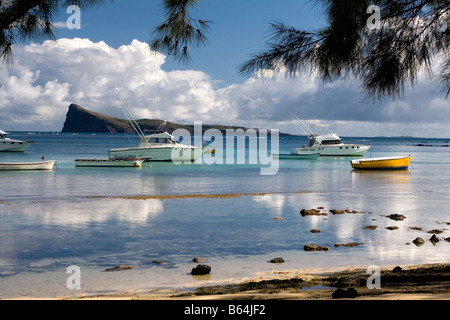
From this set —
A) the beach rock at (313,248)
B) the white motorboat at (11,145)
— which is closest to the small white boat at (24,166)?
the beach rock at (313,248)

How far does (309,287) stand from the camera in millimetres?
8031

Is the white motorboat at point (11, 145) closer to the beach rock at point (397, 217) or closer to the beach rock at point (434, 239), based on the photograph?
the beach rock at point (397, 217)

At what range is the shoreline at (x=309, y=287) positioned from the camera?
272 inches

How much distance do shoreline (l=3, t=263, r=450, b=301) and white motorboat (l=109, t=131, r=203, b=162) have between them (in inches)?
1588

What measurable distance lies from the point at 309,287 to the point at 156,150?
1675 inches

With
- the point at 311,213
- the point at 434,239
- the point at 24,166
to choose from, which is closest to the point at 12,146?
the point at 24,166

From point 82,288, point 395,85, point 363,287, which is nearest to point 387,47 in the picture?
point 395,85

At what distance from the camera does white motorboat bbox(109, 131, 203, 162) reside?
49.2 metres

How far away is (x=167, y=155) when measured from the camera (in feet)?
165

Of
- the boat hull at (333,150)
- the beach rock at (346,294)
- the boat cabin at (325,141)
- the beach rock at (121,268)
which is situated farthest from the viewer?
the boat cabin at (325,141)

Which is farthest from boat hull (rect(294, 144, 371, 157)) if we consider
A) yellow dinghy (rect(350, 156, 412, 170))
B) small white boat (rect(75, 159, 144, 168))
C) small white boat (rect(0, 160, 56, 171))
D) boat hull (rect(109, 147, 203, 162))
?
small white boat (rect(0, 160, 56, 171))

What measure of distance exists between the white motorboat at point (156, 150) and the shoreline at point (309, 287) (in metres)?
40.3

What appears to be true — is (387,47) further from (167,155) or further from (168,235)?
(167,155)
